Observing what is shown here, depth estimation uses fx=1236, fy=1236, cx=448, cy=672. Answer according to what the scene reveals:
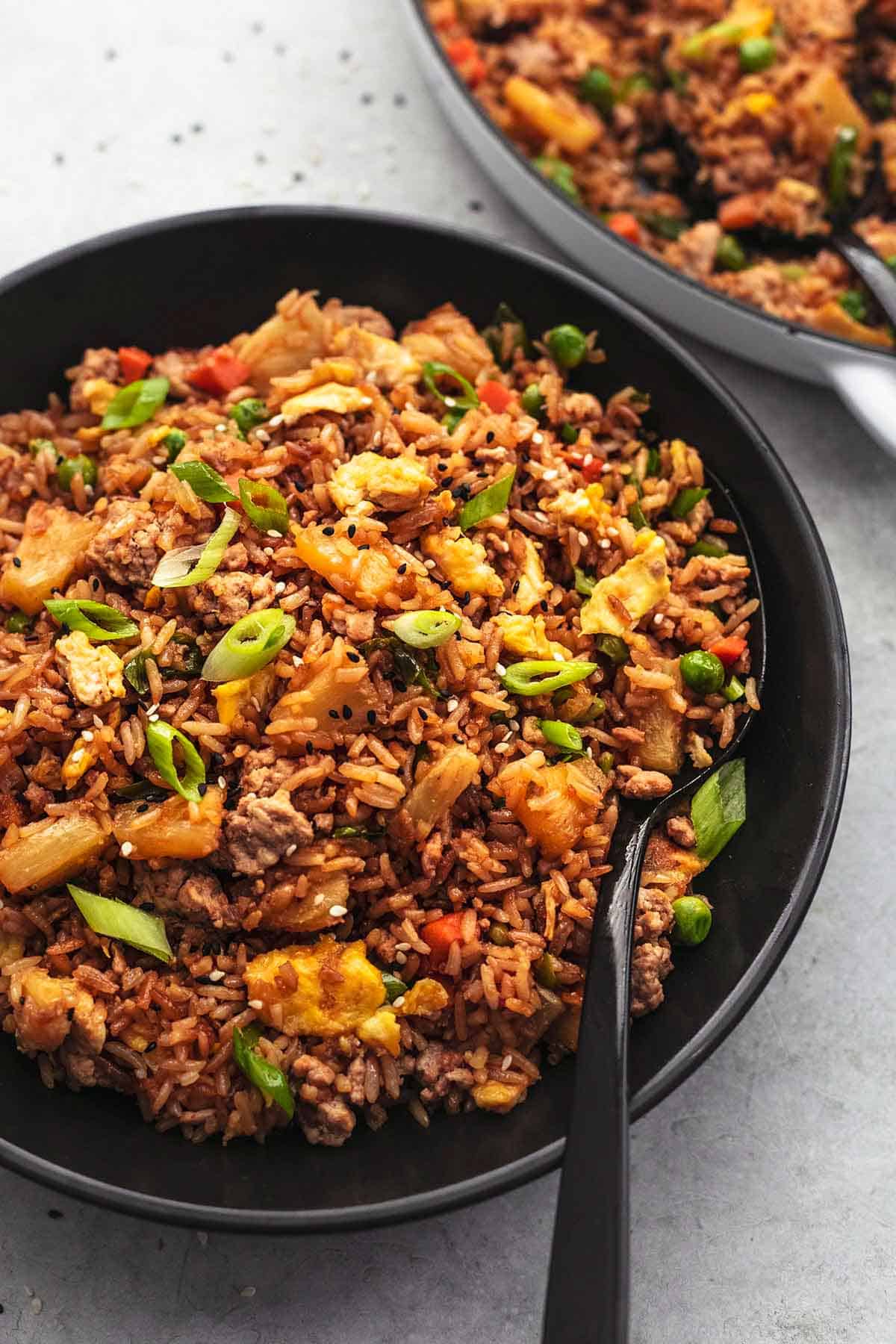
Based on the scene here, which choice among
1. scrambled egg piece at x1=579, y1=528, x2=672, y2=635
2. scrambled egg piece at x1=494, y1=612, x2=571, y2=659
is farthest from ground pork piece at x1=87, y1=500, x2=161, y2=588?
scrambled egg piece at x1=579, y1=528, x2=672, y2=635

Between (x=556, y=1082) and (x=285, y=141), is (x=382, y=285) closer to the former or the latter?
(x=285, y=141)

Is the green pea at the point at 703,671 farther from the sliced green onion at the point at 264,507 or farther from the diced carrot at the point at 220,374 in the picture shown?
the diced carrot at the point at 220,374

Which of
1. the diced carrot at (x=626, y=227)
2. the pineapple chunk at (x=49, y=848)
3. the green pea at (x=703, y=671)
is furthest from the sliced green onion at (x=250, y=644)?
the diced carrot at (x=626, y=227)

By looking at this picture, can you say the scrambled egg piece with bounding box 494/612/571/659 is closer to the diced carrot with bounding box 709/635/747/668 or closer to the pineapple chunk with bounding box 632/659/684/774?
the pineapple chunk with bounding box 632/659/684/774

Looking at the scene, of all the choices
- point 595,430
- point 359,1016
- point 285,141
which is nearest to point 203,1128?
point 359,1016

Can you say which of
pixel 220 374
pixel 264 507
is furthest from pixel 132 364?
pixel 264 507

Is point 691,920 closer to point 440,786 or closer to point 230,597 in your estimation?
point 440,786
